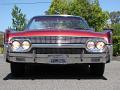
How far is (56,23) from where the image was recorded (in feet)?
33.2

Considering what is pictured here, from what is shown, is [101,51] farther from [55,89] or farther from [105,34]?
[55,89]

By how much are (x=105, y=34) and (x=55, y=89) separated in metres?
1.96

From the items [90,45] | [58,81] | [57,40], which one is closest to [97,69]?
[90,45]

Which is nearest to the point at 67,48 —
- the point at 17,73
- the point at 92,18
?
the point at 17,73

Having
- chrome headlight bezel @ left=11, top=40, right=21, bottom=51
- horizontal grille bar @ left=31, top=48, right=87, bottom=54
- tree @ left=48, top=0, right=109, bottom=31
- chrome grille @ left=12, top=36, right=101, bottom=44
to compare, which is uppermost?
tree @ left=48, top=0, right=109, bottom=31

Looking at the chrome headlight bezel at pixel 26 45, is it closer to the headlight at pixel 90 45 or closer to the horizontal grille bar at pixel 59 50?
the horizontal grille bar at pixel 59 50

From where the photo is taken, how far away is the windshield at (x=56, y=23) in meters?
9.86

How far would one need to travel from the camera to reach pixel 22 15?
52688 mm

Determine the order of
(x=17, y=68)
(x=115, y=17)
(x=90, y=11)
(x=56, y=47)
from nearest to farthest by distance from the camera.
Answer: (x=56, y=47), (x=17, y=68), (x=90, y=11), (x=115, y=17)

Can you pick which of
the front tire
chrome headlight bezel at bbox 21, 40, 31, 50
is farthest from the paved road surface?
chrome headlight bezel at bbox 21, 40, 31, 50

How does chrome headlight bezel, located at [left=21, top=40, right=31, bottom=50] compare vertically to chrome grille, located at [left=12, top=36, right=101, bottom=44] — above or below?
below

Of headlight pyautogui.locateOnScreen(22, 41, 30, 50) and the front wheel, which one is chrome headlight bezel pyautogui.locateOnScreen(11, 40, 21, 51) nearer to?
headlight pyautogui.locateOnScreen(22, 41, 30, 50)

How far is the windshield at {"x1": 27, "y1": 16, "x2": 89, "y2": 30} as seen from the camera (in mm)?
9859

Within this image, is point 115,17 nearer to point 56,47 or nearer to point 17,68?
point 17,68
